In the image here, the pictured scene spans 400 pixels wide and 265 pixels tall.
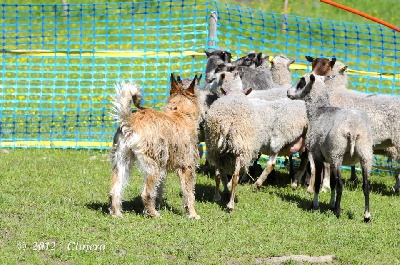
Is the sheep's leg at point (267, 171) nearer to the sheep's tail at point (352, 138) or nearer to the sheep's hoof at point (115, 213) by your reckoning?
the sheep's tail at point (352, 138)

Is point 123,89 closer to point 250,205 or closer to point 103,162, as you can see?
point 250,205

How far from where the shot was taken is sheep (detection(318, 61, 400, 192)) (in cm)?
1066

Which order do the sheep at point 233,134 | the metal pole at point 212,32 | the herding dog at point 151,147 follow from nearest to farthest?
the herding dog at point 151,147, the sheep at point 233,134, the metal pole at point 212,32

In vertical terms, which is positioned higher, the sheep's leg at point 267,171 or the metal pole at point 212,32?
the metal pole at point 212,32

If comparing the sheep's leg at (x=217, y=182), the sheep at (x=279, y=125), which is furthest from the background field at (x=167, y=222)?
the sheep at (x=279, y=125)

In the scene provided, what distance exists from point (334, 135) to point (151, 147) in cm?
235

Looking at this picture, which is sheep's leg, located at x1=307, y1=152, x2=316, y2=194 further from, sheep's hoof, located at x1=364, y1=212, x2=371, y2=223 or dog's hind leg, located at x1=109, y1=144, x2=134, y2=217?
dog's hind leg, located at x1=109, y1=144, x2=134, y2=217

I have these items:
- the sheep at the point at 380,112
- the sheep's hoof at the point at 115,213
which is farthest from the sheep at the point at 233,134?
the sheep at the point at 380,112

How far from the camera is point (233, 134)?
9281 millimetres

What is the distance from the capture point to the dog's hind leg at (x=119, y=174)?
838cm

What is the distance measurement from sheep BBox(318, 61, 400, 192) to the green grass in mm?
778

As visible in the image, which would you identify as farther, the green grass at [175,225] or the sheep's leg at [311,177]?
the sheep's leg at [311,177]

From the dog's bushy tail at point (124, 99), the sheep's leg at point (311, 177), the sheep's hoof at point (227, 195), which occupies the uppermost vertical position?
the dog's bushy tail at point (124, 99)

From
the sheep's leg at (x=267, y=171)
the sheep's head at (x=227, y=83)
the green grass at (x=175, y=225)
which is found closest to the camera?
the green grass at (x=175, y=225)
